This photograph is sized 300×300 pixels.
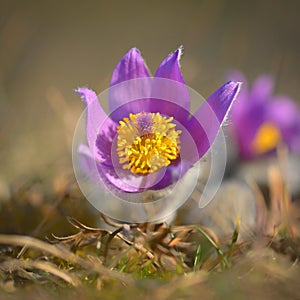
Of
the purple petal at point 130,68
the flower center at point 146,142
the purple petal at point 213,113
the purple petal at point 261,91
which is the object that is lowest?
the flower center at point 146,142

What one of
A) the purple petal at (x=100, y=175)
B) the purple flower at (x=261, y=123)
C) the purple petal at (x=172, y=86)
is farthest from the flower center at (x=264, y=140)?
the purple petal at (x=100, y=175)

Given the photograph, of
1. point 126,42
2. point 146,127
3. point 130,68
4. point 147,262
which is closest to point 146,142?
point 146,127

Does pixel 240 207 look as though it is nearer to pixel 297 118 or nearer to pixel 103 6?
pixel 297 118

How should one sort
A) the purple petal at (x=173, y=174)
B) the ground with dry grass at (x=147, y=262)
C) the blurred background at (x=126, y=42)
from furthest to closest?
the blurred background at (x=126, y=42)
the purple petal at (x=173, y=174)
the ground with dry grass at (x=147, y=262)

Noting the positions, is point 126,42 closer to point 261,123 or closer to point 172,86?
point 261,123

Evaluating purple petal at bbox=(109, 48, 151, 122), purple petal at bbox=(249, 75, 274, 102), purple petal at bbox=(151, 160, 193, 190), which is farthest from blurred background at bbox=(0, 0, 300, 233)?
purple petal at bbox=(151, 160, 193, 190)

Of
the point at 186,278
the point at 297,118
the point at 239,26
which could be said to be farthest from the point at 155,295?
the point at 239,26

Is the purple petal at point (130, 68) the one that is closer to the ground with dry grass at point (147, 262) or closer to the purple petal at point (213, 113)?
the purple petal at point (213, 113)
